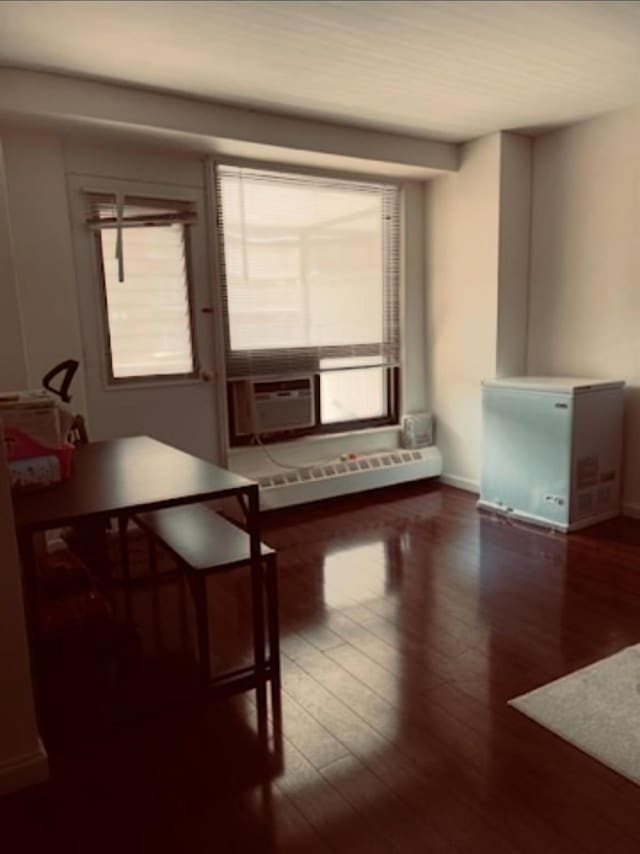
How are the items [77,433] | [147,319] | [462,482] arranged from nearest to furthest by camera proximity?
[77,433], [147,319], [462,482]

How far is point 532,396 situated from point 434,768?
255 centimetres

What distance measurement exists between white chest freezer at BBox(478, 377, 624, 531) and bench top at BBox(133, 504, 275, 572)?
7.07ft

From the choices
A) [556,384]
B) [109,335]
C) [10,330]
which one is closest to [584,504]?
[556,384]

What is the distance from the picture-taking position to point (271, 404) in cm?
428

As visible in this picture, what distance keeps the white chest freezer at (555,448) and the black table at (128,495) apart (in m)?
2.28

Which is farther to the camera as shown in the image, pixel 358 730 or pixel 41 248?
pixel 41 248

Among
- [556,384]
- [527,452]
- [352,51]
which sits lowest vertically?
[527,452]

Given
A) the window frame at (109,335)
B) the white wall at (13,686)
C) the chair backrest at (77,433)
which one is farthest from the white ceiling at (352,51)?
the white wall at (13,686)

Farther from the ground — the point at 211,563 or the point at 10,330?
the point at 10,330

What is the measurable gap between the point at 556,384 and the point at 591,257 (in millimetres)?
941

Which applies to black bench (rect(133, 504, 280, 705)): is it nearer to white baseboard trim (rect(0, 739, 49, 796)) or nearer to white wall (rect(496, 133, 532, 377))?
white baseboard trim (rect(0, 739, 49, 796))

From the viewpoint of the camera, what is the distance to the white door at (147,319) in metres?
3.59

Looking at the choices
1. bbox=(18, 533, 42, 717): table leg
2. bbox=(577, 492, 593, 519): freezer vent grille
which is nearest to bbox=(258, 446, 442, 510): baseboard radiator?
bbox=(577, 492, 593, 519): freezer vent grille

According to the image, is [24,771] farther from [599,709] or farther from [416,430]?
[416,430]
